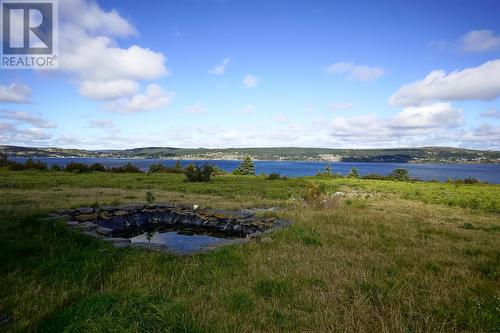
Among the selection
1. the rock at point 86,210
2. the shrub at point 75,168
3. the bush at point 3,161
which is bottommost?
the rock at point 86,210

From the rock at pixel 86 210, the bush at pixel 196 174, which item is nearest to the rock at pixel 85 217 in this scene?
the rock at pixel 86 210

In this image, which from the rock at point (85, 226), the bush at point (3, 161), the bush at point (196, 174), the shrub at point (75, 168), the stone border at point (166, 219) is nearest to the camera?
the rock at point (85, 226)

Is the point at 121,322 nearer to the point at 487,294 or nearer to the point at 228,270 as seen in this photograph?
the point at 228,270

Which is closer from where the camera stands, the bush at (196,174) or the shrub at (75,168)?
the bush at (196,174)

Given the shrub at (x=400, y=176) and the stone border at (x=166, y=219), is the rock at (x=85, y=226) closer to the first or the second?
the stone border at (x=166, y=219)

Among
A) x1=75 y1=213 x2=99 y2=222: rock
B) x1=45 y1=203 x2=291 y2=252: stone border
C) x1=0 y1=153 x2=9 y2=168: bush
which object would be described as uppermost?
x1=0 y1=153 x2=9 y2=168: bush

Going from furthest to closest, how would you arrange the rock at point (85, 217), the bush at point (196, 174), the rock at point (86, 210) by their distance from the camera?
the bush at point (196, 174), the rock at point (86, 210), the rock at point (85, 217)

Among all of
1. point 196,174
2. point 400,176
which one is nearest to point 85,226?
point 196,174

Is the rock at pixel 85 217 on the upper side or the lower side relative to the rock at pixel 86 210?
lower

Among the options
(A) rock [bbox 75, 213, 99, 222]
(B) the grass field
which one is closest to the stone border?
(A) rock [bbox 75, 213, 99, 222]

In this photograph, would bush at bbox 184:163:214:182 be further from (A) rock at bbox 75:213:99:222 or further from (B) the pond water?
(A) rock at bbox 75:213:99:222

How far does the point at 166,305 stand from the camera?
195 inches

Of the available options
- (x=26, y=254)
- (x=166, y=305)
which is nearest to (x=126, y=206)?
(x=26, y=254)

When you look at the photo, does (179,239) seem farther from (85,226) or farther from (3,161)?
(3,161)
